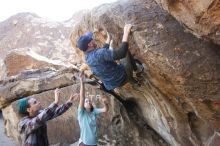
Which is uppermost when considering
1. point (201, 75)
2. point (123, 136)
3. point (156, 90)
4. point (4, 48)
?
point (201, 75)

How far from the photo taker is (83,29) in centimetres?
839

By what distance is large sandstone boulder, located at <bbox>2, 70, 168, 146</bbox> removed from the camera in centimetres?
939

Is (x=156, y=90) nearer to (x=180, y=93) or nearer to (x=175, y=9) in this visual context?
(x=180, y=93)

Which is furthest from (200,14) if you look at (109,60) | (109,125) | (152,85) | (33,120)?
(109,125)

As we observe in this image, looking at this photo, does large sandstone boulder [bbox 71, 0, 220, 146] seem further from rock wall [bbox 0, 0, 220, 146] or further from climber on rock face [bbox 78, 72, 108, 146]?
climber on rock face [bbox 78, 72, 108, 146]

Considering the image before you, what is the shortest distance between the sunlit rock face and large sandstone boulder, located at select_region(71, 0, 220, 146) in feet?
1.98

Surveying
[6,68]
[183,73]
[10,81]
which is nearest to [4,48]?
[6,68]

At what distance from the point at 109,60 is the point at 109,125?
355cm

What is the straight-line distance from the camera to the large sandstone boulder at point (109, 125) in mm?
9391

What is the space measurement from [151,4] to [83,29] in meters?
2.26

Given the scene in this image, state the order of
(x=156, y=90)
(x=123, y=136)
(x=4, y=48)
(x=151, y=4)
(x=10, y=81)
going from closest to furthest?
(x=151, y=4) → (x=156, y=90) → (x=123, y=136) → (x=10, y=81) → (x=4, y=48)

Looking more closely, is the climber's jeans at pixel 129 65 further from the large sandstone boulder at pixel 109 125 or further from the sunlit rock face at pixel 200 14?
the large sandstone boulder at pixel 109 125

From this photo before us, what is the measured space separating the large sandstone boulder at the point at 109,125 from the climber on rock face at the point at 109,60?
7.69 ft

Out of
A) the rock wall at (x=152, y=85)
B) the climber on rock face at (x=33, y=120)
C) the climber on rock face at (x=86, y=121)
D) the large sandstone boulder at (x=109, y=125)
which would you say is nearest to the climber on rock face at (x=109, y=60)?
the rock wall at (x=152, y=85)
